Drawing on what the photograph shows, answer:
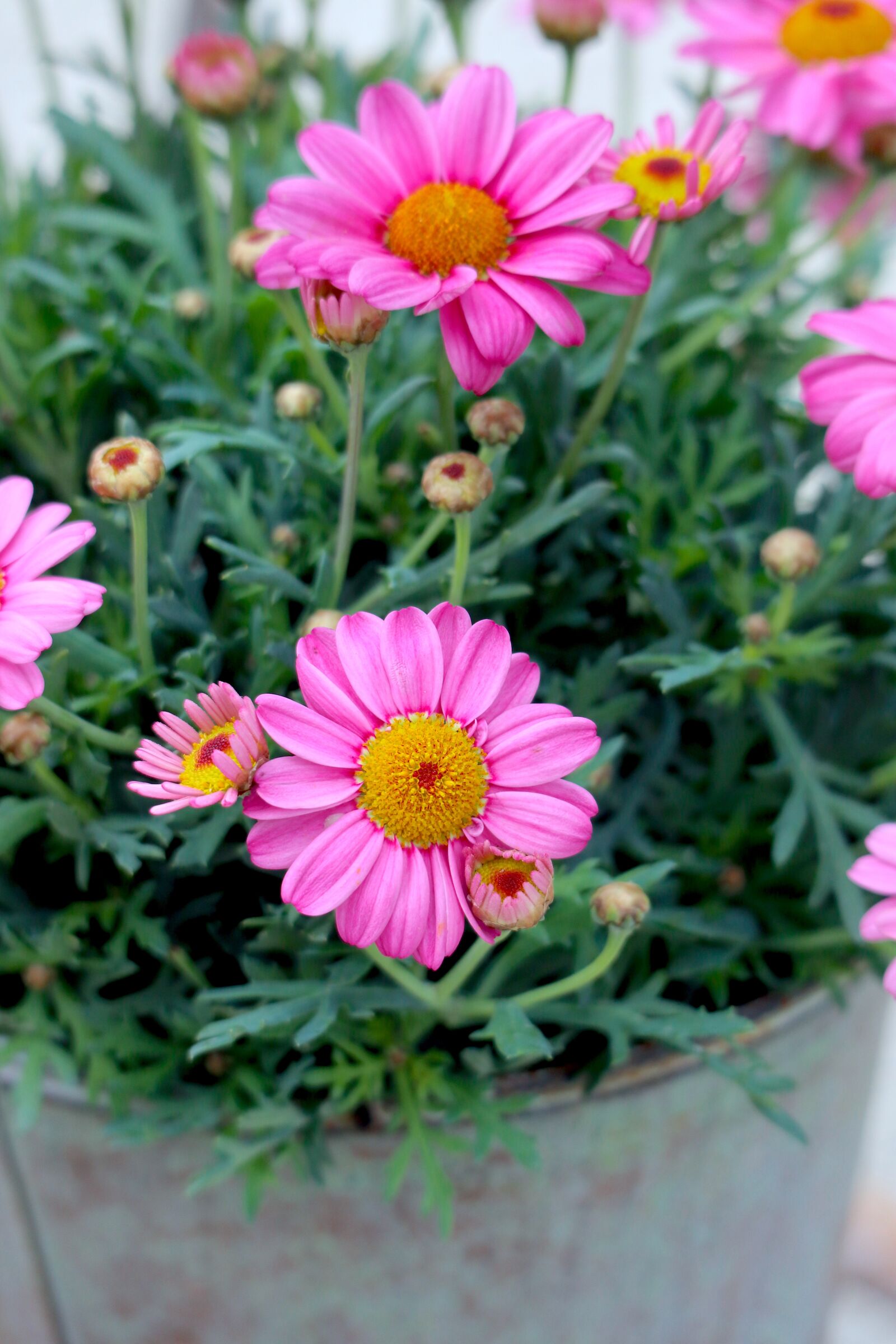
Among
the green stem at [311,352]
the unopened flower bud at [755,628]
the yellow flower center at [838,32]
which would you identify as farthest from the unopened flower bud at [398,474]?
the yellow flower center at [838,32]

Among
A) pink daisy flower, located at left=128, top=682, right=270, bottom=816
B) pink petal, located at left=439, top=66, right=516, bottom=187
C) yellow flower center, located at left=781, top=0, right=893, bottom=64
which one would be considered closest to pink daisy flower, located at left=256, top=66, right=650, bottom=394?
pink petal, located at left=439, top=66, right=516, bottom=187

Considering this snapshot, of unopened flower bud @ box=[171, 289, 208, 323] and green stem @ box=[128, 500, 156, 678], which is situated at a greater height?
unopened flower bud @ box=[171, 289, 208, 323]

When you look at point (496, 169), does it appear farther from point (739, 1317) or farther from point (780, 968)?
point (739, 1317)

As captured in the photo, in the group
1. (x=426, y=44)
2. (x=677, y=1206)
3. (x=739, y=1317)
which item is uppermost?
(x=426, y=44)

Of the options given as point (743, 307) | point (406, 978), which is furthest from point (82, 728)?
point (743, 307)

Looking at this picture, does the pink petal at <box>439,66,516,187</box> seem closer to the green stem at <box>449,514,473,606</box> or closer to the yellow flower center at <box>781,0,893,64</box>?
the green stem at <box>449,514,473,606</box>

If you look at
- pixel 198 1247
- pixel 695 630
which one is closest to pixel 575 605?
pixel 695 630

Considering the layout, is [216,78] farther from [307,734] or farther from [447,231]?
[307,734]
